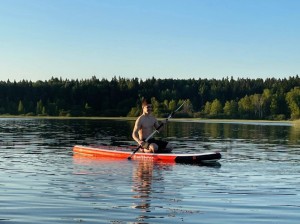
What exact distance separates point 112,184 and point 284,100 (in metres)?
177

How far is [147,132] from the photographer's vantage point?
87.9 feet

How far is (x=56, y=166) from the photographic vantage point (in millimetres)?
23250

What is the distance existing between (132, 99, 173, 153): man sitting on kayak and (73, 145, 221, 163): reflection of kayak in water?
52cm

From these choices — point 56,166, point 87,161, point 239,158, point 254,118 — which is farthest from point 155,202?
point 254,118

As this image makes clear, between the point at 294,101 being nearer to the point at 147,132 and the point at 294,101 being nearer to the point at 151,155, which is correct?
the point at 147,132

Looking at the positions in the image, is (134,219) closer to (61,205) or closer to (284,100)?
(61,205)

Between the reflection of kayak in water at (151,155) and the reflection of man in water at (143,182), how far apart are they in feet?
2.71

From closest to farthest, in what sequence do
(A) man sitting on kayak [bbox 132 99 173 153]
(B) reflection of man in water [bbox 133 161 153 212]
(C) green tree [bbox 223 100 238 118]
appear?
1. (B) reflection of man in water [bbox 133 161 153 212]
2. (A) man sitting on kayak [bbox 132 99 173 153]
3. (C) green tree [bbox 223 100 238 118]

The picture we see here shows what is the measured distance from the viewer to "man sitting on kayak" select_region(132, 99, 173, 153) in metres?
26.5

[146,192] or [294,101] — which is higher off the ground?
[294,101]

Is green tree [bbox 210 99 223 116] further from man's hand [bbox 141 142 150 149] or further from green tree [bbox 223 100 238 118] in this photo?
man's hand [bbox 141 142 150 149]

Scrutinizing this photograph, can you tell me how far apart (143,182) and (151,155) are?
840 centimetres

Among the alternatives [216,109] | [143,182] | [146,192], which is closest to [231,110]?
[216,109]

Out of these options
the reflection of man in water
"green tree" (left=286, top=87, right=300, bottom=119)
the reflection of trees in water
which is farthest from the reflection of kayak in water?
"green tree" (left=286, top=87, right=300, bottom=119)
